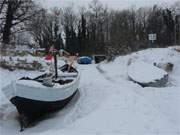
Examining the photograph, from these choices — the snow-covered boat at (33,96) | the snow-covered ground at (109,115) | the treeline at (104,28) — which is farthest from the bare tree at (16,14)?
the snow-covered boat at (33,96)

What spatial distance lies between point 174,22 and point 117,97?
1805 inches

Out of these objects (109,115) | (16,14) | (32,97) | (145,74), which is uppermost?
(16,14)

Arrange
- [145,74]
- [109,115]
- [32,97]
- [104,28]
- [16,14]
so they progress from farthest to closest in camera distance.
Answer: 1. [104,28]
2. [16,14]
3. [145,74]
4. [32,97]
5. [109,115]

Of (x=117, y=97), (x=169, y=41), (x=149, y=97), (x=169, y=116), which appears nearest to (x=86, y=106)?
(x=117, y=97)

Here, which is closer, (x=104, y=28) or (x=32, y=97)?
(x=32, y=97)

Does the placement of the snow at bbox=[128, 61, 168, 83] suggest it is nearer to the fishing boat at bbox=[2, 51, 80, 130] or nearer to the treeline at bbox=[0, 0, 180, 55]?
the fishing boat at bbox=[2, 51, 80, 130]

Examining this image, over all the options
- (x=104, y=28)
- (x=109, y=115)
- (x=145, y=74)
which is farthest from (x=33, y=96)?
(x=104, y=28)

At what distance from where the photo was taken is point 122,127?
8.64 m

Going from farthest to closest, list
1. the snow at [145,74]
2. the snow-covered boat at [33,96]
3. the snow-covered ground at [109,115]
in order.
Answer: the snow at [145,74]
the snow-covered boat at [33,96]
the snow-covered ground at [109,115]

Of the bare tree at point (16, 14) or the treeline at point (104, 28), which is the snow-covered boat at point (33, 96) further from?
the treeline at point (104, 28)

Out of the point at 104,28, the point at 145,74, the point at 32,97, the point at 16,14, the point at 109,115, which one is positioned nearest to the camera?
the point at 109,115

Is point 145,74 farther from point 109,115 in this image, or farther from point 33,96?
point 109,115

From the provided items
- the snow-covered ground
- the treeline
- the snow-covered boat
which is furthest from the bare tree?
the snow-covered boat

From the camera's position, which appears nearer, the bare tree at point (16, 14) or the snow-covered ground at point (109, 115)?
the snow-covered ground at point (109, 115)
